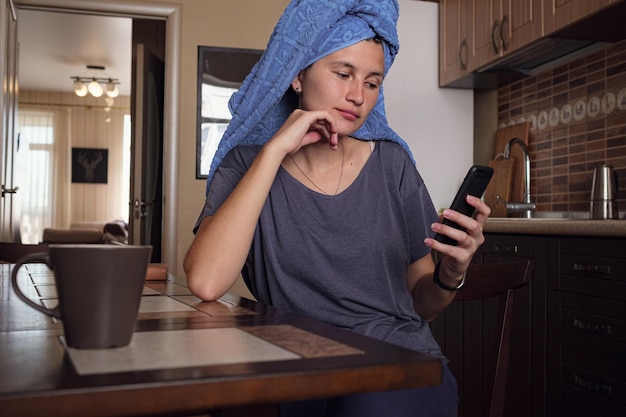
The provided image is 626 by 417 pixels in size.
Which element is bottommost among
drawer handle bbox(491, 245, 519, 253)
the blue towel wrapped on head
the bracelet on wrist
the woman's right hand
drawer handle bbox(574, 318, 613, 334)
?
drawer handle bbox(574, 318, 613, 334)

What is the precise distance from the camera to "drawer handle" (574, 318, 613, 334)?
214cm

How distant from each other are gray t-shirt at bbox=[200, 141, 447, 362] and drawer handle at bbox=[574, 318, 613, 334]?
1046 mm

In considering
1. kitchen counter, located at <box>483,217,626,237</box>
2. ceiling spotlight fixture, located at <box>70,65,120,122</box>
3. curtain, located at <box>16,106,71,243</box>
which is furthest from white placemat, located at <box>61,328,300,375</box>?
curtain, located at <box>16,106,71,243</box>

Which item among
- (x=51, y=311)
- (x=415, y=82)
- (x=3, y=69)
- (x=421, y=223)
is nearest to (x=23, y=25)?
(x=3, y=69)

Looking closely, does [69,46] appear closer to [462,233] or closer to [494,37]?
[494,37]

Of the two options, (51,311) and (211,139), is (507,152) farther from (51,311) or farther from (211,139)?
(51,311)

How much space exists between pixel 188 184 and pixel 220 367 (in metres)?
3.59

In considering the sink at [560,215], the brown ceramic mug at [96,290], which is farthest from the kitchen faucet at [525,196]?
the brown ceramic mug at [96,290]

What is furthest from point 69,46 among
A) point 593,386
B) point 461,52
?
point 593,386

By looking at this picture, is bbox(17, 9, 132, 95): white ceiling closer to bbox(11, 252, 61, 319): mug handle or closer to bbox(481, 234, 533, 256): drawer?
bbox(481, 234, 533, 256): drawer

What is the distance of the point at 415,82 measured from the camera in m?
3.96

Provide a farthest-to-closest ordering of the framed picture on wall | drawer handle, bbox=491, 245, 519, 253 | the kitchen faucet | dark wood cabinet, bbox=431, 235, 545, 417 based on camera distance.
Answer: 1. the framed picture on wall
2. the kitchen faucet
3. drawer handle, bbox=491, 245, 519, 253
4. dark wood cabinet, bbox=431, 235, 545, 417

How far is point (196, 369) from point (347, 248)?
30.8 inches

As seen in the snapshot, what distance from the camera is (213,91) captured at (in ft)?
13.5
